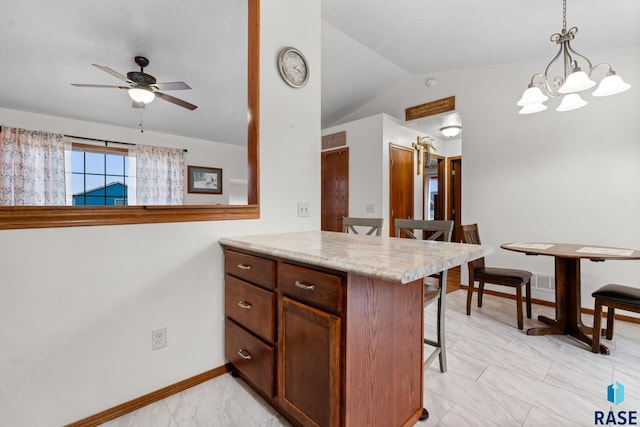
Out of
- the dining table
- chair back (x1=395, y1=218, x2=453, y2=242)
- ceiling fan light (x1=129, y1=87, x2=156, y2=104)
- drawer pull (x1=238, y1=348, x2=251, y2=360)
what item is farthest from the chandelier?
ceiling fan light (x1=129, y1=87, x2=156, y2=104)

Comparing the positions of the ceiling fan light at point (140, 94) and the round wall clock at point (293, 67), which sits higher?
the ceiling fan light at point (140, 94)

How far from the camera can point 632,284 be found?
2660 millimetres

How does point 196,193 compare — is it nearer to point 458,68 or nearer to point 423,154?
point 423,154

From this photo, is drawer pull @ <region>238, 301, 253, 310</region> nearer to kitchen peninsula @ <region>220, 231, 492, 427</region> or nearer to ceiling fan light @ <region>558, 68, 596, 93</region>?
kitchen peninsula @ <region>220, 231, 492, 427</region>

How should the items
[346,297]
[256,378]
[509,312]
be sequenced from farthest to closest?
[509,312] < [256,378] < [346,297]

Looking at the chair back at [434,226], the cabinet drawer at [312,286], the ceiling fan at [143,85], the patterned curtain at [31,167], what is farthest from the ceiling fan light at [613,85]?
the patterned curtain at [31,167]

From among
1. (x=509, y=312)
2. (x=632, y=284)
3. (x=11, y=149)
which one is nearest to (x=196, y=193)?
(x=11, y=149)

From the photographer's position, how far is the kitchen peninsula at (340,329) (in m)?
1.00

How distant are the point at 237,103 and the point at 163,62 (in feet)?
4.00

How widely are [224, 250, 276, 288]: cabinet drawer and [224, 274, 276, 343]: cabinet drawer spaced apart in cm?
4

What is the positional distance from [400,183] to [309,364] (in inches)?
151

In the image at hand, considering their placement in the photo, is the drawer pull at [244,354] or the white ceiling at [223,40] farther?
the white ceiling at [223,40]

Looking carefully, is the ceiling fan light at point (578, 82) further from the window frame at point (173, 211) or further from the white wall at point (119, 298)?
the window frame at point (173, 211)

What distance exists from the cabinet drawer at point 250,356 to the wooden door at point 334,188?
3.10m
